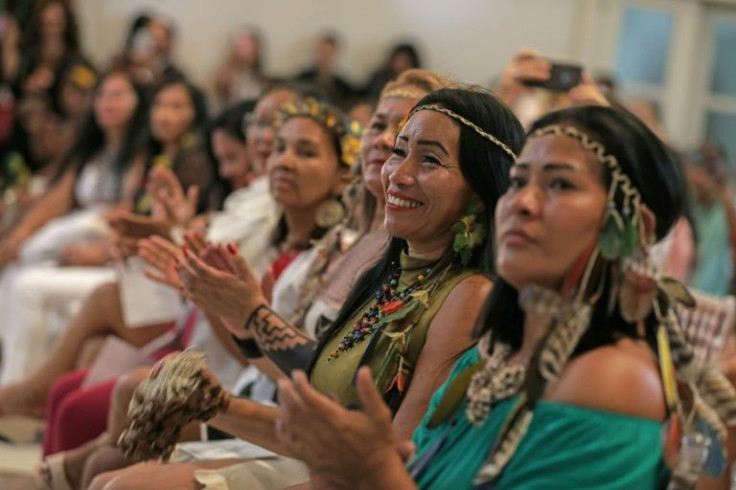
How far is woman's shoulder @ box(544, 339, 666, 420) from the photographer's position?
64.1 inches

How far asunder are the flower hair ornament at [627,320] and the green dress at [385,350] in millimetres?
485

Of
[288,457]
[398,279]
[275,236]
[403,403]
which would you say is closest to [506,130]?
[398,279]

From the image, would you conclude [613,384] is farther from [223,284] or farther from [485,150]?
[223,284]

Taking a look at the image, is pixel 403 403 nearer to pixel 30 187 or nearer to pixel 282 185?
pixel 282 185

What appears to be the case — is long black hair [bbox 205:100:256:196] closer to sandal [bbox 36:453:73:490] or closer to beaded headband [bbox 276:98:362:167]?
beaded headband [bbox 276:98:362:167]

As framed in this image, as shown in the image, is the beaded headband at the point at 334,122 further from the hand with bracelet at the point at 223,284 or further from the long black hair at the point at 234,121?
the long black hair at the point at 234,121

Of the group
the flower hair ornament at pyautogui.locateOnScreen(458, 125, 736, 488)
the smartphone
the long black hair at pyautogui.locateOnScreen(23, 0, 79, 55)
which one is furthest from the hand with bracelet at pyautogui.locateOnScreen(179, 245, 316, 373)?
the long black hair at pyautogui.locateOnScreen(23, 0, 79, 55)

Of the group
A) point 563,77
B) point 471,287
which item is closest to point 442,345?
point 471,287

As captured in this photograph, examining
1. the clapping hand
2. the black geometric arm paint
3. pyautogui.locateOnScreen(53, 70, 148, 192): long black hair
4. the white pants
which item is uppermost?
the clapping hand

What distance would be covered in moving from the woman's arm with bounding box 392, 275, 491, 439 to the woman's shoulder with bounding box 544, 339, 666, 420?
1.33ft

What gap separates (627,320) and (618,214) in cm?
14

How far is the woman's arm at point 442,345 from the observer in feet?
6.82

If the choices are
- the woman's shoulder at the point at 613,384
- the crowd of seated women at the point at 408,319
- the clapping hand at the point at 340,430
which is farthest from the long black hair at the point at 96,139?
the woman's shoulder at the point at 613,384

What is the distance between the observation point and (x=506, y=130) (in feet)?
7.60
